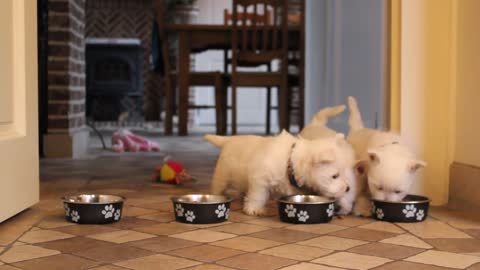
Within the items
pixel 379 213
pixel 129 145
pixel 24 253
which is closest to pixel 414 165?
pixel 379 213

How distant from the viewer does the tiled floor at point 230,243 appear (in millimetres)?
1464

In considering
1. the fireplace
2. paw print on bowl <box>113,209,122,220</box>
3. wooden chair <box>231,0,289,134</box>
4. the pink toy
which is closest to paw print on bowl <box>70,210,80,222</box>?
paw print on bowl <box>113,209,122,220</box>

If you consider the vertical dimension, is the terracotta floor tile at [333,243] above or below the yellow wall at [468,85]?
below

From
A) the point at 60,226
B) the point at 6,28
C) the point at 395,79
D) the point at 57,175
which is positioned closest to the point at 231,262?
the point at 60,226

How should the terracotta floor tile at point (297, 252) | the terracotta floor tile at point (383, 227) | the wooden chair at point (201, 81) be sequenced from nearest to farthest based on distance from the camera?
the terracotta floor tile at point (297, 252) < the terracotta floor tile at point (383, 227) < the wooden chair at point (201, 81)

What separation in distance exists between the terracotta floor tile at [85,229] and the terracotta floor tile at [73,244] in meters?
0.09

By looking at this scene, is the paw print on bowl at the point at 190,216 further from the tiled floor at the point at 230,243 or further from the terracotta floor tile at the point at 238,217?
the terracotta floor tile at the point at 238,217

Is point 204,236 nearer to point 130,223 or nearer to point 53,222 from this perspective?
point 130,223

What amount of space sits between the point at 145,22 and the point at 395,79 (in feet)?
22.3

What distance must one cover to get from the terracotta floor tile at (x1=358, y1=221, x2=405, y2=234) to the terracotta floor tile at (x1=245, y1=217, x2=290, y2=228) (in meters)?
0.23

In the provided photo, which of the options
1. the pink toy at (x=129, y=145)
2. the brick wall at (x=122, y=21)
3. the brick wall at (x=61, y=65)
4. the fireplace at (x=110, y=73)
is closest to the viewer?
the brick wall at (x=61, y=65)

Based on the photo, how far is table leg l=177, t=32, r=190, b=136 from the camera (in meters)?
5.58

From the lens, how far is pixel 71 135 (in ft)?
12.8

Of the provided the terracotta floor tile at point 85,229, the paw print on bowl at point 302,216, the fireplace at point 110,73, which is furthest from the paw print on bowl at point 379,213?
the fireplace at point 110,73
